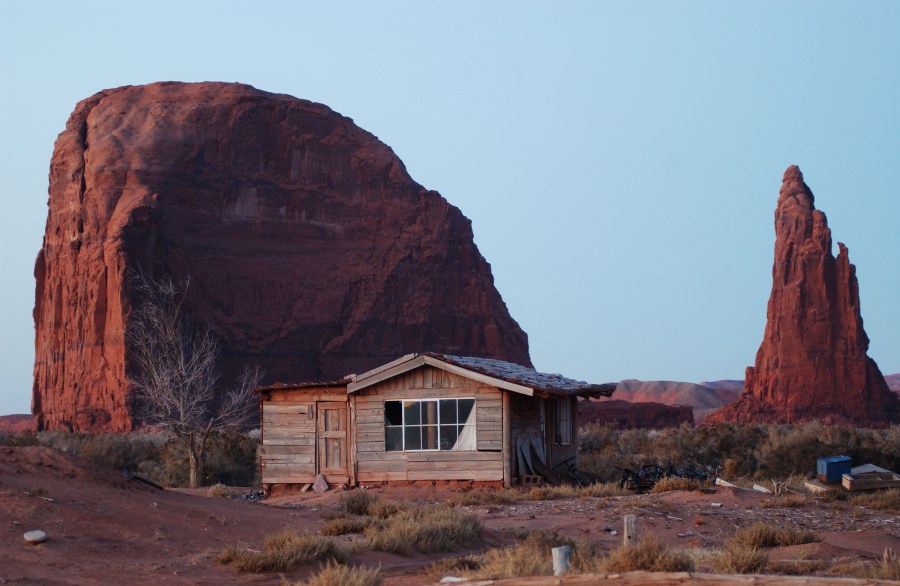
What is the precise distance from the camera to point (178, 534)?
42.3ft

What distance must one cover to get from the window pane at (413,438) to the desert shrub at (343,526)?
22.1 feet

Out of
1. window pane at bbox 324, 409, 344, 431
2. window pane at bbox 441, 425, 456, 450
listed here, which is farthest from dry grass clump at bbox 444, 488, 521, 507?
window pane at bbox 324, 409, 344, 431

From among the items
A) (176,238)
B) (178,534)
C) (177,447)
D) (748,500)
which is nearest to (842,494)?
(748,500)

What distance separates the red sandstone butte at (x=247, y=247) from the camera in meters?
64.9

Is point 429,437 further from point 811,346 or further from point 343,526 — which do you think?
point 811,346

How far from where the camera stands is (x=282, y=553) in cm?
1133

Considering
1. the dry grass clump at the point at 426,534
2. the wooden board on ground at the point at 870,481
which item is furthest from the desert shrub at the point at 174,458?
the wooden board on ground at the point at 870,481

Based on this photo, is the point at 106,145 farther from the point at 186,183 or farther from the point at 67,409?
the point at 67,409

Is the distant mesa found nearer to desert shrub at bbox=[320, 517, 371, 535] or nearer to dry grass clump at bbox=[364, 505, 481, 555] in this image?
desert shrub at bbox=[320, 517, 371, 535]

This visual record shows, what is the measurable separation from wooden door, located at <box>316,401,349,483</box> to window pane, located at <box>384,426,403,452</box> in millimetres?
975

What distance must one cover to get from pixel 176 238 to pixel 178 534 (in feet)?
185

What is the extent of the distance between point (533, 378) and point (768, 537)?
9902 millimetres

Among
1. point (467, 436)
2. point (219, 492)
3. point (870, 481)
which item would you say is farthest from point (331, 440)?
point (870, 481)

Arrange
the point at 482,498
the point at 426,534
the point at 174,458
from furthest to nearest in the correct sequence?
the point at 174,458
the point at 482,498
the point at 426,534
